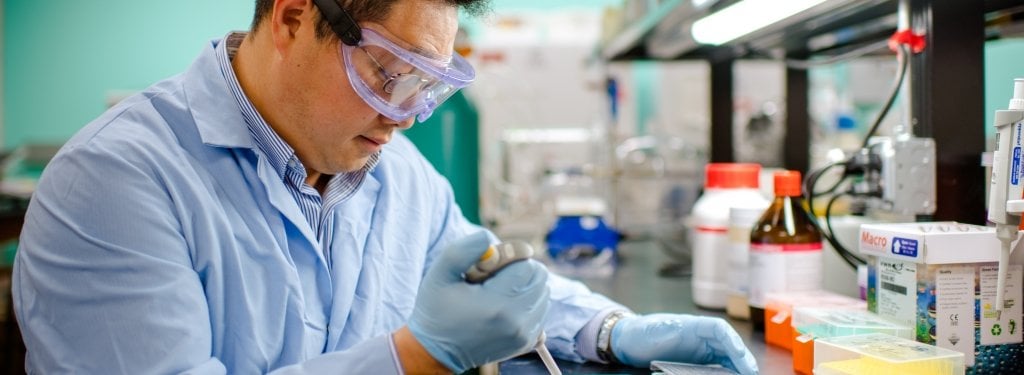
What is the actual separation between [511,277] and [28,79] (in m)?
5.49

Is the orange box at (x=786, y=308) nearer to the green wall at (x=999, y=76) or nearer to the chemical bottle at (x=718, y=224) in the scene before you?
the chemical bottle at (x=718, y=224)

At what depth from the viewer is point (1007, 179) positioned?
1045 mm

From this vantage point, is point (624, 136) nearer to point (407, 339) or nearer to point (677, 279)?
point (677, 279)

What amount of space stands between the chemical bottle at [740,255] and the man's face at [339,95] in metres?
0.74

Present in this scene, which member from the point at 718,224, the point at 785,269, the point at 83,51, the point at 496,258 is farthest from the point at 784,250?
the point at 83,51

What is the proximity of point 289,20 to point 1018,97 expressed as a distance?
43.0 inches

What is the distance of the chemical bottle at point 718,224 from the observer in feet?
5.51

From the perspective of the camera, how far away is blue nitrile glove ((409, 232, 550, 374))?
0.94 meters

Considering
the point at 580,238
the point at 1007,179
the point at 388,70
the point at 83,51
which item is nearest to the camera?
the point at 1007,179

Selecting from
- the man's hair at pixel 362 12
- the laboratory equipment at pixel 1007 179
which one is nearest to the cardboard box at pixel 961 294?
the laboratory equipment at pixel 1007 179

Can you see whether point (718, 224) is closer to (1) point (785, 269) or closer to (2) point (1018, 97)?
(1) point (785, 269)

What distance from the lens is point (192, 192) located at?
1.09 metres

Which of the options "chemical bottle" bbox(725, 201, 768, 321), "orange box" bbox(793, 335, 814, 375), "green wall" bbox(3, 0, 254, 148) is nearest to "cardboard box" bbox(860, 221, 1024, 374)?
"orange box" bbox(793, 335, 814, 375)

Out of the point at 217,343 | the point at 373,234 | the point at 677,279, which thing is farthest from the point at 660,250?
the point at 217,343
